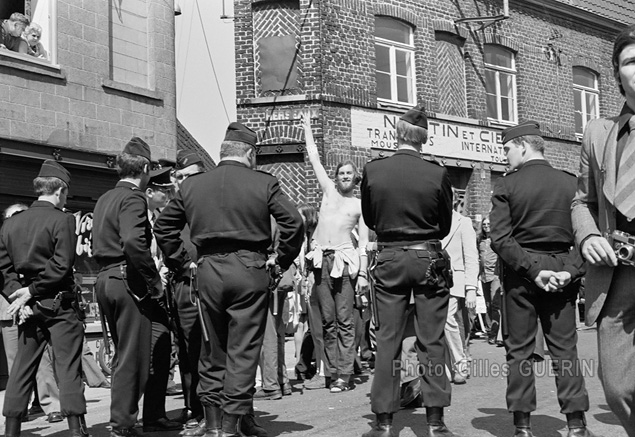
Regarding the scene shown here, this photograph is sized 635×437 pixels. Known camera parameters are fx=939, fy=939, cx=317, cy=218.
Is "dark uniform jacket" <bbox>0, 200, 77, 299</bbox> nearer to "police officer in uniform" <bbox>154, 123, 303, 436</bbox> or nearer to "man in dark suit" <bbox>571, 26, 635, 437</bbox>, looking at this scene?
"police officer in uniform" <bbox>154, 123, 303, 436</bbox>

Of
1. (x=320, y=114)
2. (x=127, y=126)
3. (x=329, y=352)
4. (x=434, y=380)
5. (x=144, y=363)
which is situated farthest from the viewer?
(x=320, y=114)

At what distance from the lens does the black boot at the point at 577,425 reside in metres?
6.59

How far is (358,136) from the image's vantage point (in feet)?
65.6

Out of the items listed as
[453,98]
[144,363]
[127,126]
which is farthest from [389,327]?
[453,98]

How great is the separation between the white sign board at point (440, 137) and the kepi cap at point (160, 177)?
11.3 meters

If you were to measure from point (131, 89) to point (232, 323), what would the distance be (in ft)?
27.1

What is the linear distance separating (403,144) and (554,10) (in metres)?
19.7

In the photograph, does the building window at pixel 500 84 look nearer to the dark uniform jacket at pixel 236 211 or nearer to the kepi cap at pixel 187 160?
the kepi cap at pixel 187 160

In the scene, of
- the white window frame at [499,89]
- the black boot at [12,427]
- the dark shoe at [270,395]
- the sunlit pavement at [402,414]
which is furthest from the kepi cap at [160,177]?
the white window frame at [499,89]

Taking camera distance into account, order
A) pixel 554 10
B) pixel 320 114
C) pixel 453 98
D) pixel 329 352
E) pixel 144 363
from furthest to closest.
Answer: pixel 554 10 < pixel 453 98 < pixel 320 114 < pixel 329 352 < pixel 144 363

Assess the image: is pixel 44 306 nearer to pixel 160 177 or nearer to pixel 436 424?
pixel 160 177

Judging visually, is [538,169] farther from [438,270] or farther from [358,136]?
[358,136]

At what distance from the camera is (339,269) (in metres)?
9.81

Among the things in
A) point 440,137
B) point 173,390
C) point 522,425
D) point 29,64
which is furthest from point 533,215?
point 440,137
